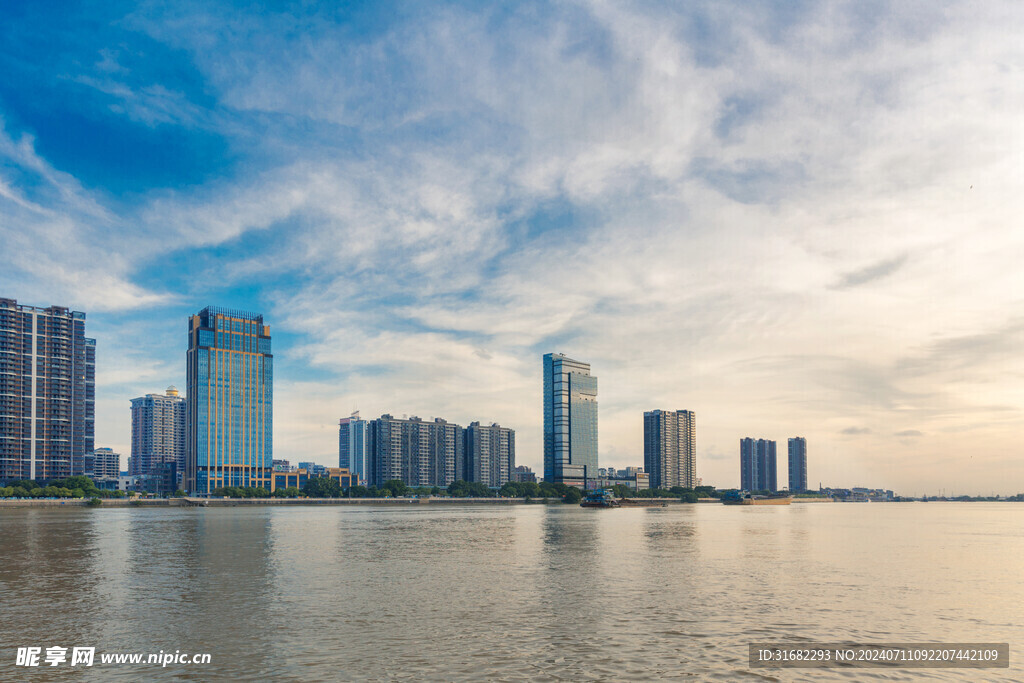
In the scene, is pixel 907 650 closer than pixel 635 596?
Yes

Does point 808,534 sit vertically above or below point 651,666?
below

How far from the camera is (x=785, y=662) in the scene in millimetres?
32000

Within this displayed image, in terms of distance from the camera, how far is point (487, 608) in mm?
44344

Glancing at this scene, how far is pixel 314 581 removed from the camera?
55.0m

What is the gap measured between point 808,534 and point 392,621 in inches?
3879

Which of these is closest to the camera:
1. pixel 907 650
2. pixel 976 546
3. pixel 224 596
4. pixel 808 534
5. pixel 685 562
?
pixel 907 650

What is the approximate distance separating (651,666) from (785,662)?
20.4 ft

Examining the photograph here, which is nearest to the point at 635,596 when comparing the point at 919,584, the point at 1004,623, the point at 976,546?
the point at 1004,623

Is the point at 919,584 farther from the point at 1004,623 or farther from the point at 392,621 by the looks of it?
the point at 392,621

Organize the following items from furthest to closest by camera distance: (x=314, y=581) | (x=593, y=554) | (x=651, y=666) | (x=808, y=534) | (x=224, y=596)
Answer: (x=808, y=534) < (x=593, y=554) < (x=314, y=581) < (x=224, y=596) < (x=651, y=666)

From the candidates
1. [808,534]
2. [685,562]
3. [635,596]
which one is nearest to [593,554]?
[685,562]

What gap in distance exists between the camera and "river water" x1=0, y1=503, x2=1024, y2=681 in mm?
31000

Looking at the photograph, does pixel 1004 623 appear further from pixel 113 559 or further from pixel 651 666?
pixel 113 559

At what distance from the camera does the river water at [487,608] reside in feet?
102
